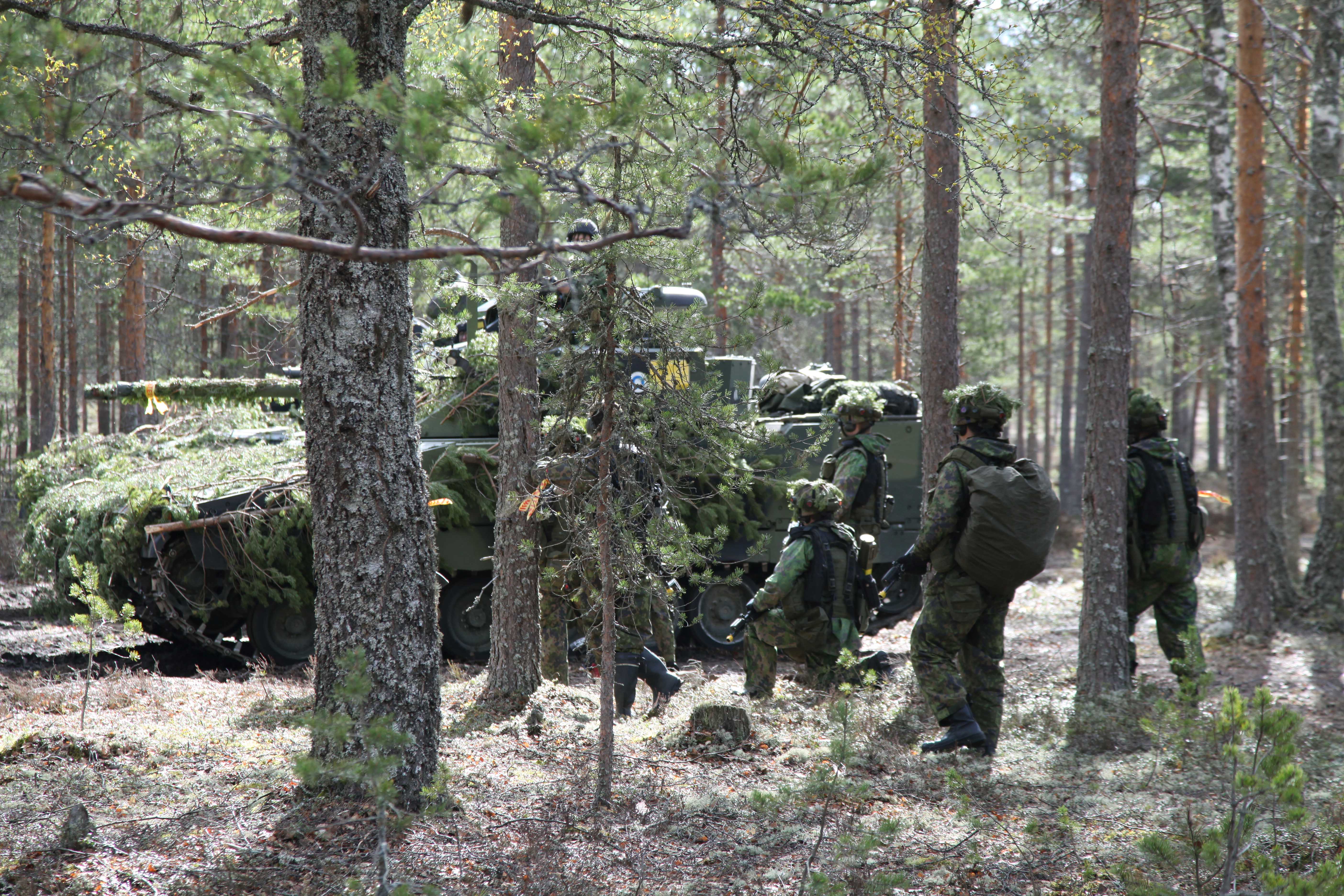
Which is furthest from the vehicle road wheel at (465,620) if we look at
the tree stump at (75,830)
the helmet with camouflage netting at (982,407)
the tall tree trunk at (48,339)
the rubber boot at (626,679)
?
the tall tree trunk at (48,339)

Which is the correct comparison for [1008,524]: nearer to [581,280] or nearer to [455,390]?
[581,280]

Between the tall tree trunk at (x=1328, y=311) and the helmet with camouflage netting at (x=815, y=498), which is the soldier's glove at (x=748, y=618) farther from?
the tall tree trunk at (x=1328, y=311)

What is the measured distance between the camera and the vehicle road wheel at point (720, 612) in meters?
9.60

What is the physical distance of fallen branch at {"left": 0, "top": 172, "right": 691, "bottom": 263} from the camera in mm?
2291

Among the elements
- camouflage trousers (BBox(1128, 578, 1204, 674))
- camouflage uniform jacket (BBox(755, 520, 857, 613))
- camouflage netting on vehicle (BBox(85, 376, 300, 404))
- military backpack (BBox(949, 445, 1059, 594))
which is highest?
camouflage netting on vehicle (BBox(85, 376, 300, 404))

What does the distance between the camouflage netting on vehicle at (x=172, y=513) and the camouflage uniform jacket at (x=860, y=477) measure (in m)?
4.08

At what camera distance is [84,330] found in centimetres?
2728

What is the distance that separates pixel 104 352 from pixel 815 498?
20.0 metres

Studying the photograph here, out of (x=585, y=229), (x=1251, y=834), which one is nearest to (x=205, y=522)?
(x=585, y=229)

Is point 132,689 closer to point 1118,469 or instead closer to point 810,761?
point 810,761

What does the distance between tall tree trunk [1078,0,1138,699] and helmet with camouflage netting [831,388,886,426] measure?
1.73 metres

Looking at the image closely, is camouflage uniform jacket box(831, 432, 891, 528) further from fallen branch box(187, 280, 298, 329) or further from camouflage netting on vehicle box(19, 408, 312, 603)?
fallen branch box(187, 280, 298, 329)

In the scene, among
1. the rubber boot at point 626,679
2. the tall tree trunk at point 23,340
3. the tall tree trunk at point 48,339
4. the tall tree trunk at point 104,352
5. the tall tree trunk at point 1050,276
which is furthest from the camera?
the tall tree trunk at point 1050,276

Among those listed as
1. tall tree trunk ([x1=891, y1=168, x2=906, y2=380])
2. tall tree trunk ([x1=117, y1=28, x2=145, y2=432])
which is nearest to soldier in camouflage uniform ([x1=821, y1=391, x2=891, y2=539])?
tall tree trunk ([x1=891, y1=168, x2=906, y2=380])
